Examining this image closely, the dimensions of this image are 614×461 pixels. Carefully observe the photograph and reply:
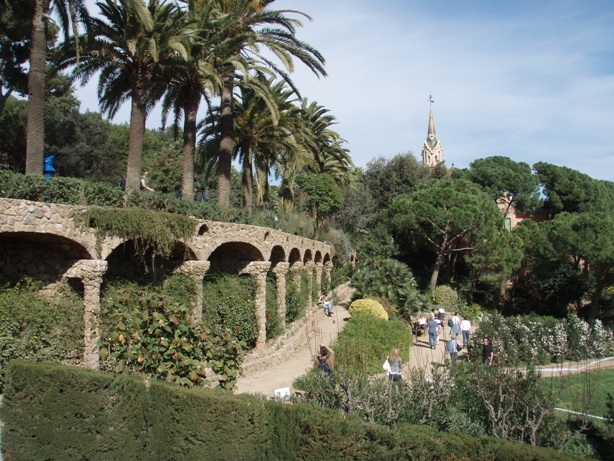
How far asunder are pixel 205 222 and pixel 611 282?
75.7 feet

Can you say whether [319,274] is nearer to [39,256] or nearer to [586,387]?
[586,387]

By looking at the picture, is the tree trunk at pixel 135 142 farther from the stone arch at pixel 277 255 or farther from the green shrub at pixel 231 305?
the stone arch at pixel 277 255

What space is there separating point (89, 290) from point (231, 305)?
18.2 feet

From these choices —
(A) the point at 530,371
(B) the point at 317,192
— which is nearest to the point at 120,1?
(A) the point at 530,371

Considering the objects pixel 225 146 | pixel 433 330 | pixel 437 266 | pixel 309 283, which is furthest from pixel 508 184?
pixel 225 146

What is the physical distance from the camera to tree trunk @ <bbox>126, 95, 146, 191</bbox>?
13.4m

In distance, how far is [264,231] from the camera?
1642 centimetres

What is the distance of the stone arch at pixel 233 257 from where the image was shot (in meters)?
15.9

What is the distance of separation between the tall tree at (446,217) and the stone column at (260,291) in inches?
652

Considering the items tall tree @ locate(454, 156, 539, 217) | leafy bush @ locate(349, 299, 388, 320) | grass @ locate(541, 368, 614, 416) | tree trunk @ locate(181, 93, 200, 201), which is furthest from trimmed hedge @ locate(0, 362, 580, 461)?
tall tree @ locate(454, 156, 539, 217)

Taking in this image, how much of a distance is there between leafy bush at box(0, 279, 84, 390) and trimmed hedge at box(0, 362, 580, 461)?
2.51 m

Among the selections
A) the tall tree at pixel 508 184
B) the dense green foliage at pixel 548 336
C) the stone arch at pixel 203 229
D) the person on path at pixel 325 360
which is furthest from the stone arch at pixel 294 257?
the tall tree at pixel 508 184

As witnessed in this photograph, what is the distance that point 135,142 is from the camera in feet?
44.5

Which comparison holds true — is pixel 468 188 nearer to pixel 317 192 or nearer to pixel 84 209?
pixel 317 192
